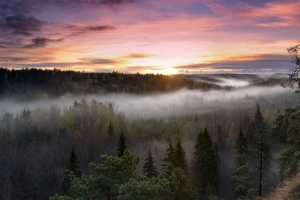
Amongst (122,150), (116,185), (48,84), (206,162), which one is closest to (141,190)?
(116,185)

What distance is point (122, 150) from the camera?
38.8 meters

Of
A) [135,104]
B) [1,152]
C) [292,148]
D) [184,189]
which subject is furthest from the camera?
[135,104]

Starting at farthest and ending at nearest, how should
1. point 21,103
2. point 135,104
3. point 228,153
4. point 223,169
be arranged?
point 135,104, point 21,103, point 228,153, point 223,169

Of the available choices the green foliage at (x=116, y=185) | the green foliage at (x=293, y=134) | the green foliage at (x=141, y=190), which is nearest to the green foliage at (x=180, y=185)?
the green foliage at (x=141, y=190)

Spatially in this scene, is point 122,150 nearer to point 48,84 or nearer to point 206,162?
point 206,162

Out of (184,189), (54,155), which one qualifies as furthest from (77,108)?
(184,189)

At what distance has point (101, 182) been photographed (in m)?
16.5

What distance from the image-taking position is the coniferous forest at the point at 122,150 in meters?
17.0

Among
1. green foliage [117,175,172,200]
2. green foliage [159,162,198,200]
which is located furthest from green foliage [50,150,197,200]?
green foliage [159,162,198,200]

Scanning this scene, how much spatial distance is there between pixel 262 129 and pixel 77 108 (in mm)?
101557

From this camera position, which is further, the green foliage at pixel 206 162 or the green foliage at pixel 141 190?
the green foliage at pixel 206 162

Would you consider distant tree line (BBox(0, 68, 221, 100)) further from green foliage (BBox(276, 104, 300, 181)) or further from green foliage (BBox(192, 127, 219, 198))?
green foliage (BBox(276, 104, 300, 181))

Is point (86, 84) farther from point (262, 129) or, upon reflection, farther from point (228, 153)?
point (262, 129)

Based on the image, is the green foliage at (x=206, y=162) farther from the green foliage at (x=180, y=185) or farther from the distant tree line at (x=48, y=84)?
the distant tree line at (x=48, y=84)
